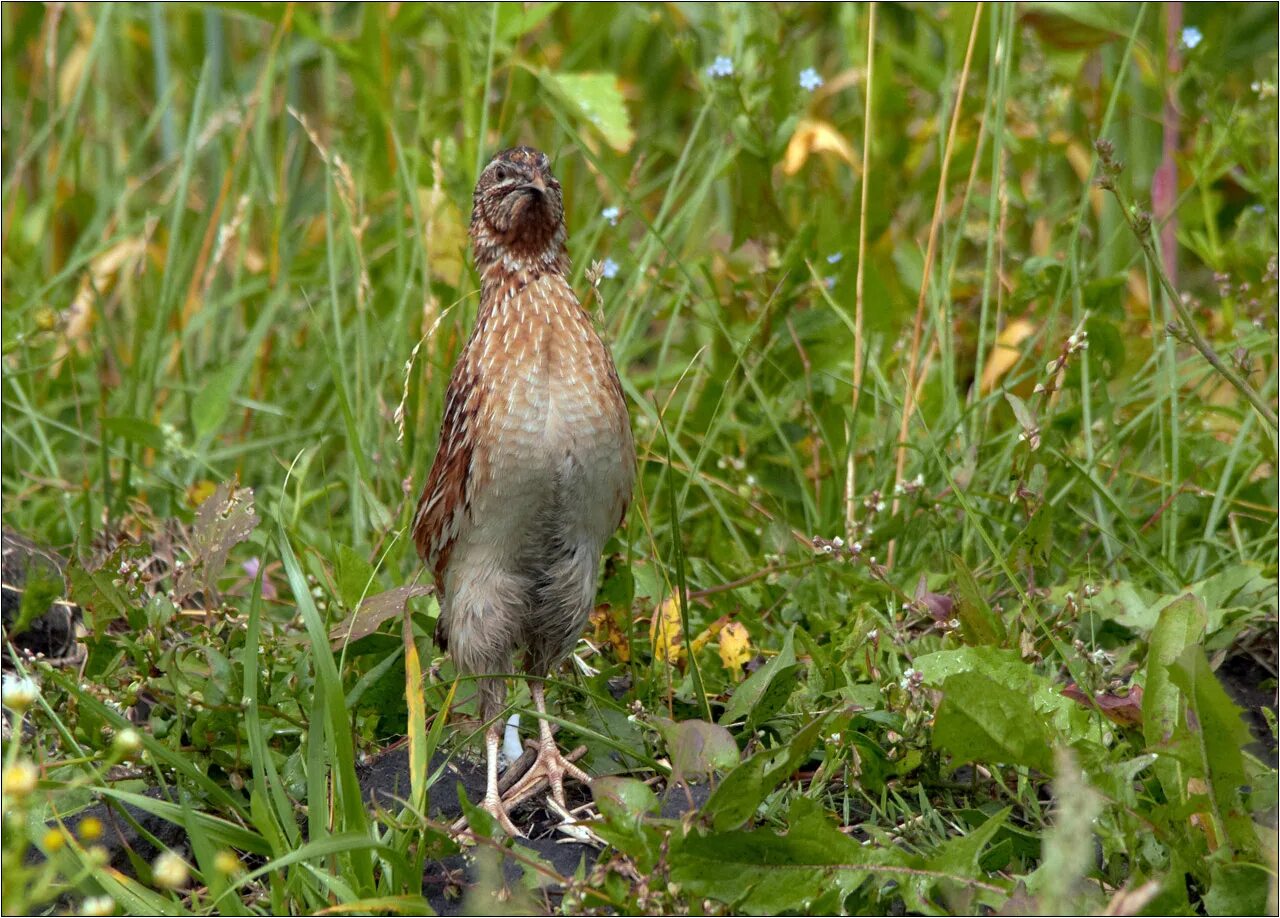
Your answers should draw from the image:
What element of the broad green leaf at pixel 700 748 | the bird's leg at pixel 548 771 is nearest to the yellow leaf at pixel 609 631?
the bird's leg at pixel 548 771

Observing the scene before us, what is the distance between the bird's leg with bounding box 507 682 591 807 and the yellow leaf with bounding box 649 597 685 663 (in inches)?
14.6

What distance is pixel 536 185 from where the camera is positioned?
3.46 m

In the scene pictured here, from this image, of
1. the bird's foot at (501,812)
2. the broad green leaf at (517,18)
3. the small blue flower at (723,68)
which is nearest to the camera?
the bird's foot at (501,812)

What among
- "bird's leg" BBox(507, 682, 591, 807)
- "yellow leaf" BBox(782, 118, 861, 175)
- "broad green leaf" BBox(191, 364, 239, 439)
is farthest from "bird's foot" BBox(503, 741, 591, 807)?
"yellow leaf" BBox(782, 118, 861, 175)

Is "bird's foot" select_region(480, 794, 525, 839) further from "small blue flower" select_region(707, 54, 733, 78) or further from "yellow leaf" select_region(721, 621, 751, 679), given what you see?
"small blue flower" select_region(707, 54, 733, 78)

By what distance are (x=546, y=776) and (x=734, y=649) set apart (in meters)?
0.65

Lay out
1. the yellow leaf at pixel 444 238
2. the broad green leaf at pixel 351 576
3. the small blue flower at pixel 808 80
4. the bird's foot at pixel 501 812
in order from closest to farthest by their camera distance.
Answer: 1. the bird's foot at pixel 501 812
2. the broad green leaf at pixel 351 576
3. the small blue flower at pixel 808 80
4. the yellow leaf at pixel 444 238

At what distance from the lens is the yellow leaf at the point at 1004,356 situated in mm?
5043

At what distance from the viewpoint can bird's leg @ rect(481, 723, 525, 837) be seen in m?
3.09

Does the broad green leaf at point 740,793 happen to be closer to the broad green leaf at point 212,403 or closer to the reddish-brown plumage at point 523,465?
the reddish-brown plumage at point 523,465

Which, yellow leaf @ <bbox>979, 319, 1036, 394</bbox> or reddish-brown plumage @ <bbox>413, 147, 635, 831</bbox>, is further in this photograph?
yellow leaf @ <bbox>979, 319, 1036, 394</bbox>

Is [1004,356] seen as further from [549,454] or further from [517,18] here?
[549,454]

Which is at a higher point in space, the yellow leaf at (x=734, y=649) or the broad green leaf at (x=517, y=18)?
the broad green leaf at (x=517, y=18)

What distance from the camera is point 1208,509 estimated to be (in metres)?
4.32
